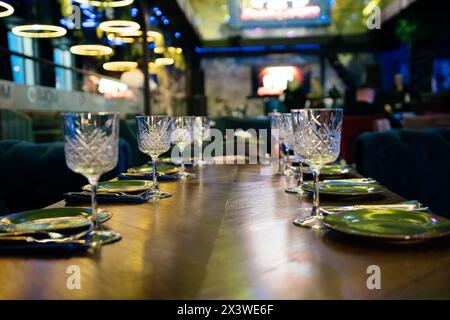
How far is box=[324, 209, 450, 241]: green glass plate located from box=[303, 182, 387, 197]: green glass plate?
0.23m

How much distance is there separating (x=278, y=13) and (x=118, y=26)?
26.9 ft

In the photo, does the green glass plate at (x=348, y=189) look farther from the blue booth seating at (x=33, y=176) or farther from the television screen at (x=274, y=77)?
the television screen at (x=274, y=77)

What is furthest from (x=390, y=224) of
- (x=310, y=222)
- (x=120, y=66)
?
(x=120, y=66)

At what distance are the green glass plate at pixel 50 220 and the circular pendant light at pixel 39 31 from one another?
291cm

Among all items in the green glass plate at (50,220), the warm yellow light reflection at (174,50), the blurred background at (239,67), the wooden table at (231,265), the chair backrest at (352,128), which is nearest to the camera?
the wooden table at (231,265)

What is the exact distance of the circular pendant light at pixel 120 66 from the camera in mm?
6109

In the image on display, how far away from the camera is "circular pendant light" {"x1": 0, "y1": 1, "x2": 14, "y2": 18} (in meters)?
3.26

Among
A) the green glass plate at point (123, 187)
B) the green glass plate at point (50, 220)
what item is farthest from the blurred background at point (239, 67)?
the green glass plate at point (50, 220)

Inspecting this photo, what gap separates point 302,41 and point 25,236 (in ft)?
43.3

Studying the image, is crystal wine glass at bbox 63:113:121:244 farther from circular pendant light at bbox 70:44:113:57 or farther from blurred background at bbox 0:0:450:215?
circular pendant light at bbox 70:44:113:57

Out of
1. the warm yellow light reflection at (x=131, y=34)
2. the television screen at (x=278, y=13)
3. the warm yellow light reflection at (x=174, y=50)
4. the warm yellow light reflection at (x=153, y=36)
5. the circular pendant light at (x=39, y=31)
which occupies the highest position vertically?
the television screen at (x=278, y=13)

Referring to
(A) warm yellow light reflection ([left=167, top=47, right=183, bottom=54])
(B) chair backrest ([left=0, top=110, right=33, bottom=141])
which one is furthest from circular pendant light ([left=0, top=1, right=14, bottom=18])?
(A) warm yellow light reflection ([left=167, top=47, right=183, bottom=54])

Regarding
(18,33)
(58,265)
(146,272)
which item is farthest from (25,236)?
(18,33)
